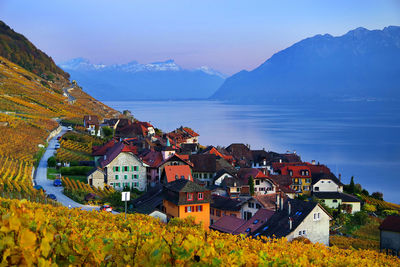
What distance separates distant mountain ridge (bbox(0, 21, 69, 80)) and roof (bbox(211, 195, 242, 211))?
117939mm

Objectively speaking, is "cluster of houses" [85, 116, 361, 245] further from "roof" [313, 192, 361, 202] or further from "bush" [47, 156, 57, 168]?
"bush" [47, 156, 57, 168]

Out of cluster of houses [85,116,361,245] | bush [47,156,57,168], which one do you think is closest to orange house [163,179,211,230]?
cluster of houses [85,116,361,245]

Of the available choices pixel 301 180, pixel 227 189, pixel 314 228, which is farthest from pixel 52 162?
pixel 301 180

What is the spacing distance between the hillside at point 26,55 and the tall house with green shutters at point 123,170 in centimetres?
10842

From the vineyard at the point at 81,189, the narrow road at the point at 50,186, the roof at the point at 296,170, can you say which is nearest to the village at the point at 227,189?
the roof at the point at 296,170

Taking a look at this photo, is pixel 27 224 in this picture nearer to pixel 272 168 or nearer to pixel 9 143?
pixel 9 143

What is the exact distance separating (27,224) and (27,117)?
2861 inches

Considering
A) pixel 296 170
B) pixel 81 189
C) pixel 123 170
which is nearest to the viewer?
pixel 81 189

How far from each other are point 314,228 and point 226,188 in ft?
58.0

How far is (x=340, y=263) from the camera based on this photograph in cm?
1145

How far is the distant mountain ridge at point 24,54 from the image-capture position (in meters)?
138

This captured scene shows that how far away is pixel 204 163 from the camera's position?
49.5 metres

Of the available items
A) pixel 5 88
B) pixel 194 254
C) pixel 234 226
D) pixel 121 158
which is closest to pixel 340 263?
pixel 194 254

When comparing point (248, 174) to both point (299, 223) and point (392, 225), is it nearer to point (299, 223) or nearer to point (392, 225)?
point (392, 225)
